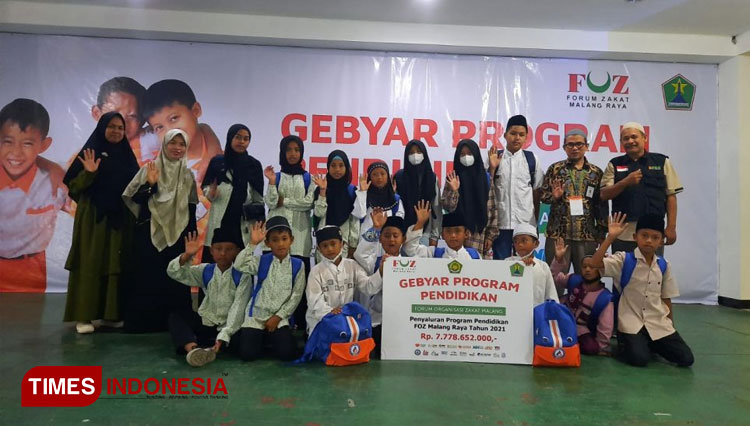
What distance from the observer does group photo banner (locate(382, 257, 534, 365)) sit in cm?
310

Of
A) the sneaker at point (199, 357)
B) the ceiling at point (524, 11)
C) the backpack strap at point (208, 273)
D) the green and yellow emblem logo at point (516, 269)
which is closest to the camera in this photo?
the sneaker at point (199, 357)

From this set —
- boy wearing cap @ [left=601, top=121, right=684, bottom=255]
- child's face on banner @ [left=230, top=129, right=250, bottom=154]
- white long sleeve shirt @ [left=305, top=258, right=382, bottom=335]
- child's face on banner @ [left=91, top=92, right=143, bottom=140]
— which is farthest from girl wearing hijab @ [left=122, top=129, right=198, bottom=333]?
boy wearing cap @ [left=601, top=121, right=684, bottom=255]

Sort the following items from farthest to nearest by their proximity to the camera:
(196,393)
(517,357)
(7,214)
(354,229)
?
(7,214) → (354,229) → (517,357) → (196,393)

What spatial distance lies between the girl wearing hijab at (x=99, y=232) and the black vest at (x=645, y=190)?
4.02m

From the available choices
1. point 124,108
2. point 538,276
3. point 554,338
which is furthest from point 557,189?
point 124,108

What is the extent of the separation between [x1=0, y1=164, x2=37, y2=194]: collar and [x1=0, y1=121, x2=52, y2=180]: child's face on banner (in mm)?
31

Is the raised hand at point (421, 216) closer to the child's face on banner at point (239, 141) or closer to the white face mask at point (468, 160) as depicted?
the white face mask at point (468, 160)

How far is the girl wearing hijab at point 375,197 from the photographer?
391 cm

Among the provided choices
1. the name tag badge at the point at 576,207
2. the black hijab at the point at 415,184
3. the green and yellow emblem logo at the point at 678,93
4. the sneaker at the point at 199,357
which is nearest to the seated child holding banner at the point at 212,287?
the sneaker at the point at 199,357

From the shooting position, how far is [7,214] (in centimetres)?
543

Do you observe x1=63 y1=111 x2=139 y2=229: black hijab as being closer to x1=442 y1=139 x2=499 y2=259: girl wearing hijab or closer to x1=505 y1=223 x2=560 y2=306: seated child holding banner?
x1=442 y1=139 x2=499 y2=259: girl wearing hijab

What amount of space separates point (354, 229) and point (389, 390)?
1.66m

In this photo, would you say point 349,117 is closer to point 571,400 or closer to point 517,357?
point 517,357

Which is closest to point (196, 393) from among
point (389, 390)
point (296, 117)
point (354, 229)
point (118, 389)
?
point (118, 389)
